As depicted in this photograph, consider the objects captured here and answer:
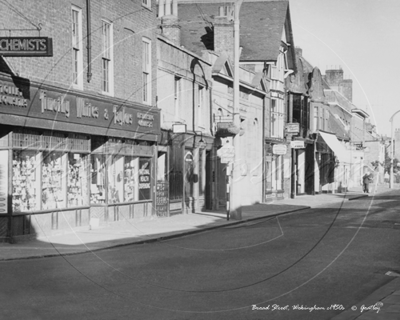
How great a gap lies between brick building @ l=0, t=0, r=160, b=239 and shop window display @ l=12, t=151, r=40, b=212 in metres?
0.03

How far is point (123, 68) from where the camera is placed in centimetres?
2728

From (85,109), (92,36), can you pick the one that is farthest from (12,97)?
(92,36)

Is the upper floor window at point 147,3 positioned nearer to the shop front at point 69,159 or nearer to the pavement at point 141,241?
the shop front at point 69,159

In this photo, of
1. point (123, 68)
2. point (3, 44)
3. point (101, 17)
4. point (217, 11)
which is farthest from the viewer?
point (217, 11)

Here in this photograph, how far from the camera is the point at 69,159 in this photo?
943 inches

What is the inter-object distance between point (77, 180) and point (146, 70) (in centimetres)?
668

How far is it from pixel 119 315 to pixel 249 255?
7.26m

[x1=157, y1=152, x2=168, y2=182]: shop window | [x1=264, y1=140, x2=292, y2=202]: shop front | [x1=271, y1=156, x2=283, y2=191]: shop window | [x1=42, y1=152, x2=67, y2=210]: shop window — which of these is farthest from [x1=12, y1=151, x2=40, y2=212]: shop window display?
[x1=271, y1=156, x2=283, y2=191]: shop window

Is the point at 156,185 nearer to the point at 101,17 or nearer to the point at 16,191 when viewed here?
the point at 101,17

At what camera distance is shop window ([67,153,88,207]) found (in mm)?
24016

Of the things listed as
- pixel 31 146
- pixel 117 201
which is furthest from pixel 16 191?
pixel 117 201

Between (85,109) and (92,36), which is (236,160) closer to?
(85,109)

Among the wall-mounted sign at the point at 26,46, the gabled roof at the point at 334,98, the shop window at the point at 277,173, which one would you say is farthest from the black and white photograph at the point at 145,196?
the gabled roof at the point at 334,98

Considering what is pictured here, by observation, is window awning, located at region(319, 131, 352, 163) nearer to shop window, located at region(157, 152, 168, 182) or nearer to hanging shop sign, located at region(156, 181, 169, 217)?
shop window, located at region(157, 152, 168, 182)
